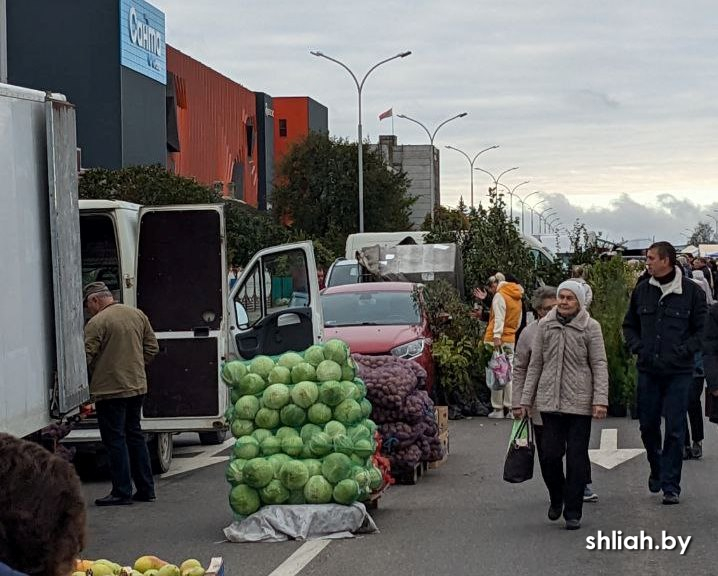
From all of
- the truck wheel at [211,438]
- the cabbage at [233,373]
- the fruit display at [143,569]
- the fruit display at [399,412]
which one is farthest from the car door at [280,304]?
the fruit display at [143,569]

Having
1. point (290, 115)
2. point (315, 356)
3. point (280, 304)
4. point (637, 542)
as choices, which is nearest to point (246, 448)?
point (315, 356)

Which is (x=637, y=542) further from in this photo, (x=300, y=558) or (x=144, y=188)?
(x=144, y=188)

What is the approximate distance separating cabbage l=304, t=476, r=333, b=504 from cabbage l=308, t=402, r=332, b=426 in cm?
46

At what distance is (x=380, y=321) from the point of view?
57.4 ft

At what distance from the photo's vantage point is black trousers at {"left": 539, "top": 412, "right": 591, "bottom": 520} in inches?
380

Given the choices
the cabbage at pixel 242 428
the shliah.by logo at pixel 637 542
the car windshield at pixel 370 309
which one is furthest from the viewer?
the car windshield at pixel 370 309

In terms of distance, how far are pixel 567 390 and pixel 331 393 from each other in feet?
5.37

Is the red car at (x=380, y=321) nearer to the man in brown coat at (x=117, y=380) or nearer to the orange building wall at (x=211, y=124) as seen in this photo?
the man in brown coat at (x=117, y=380)

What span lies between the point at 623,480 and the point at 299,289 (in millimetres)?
4107

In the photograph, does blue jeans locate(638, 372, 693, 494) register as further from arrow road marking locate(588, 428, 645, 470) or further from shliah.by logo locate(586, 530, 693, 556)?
arrow road marking locate(588, 428, 645, 470)

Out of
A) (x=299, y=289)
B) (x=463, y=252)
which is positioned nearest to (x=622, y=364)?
(x=299, y=289)

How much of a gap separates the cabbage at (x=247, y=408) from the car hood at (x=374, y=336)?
6.14 meters

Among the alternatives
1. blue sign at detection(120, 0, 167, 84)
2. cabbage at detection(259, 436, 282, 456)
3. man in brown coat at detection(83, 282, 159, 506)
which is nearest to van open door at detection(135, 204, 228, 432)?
man in brown coat at detection(83, 282, 159, 506)

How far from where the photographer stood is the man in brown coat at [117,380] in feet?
37.8
